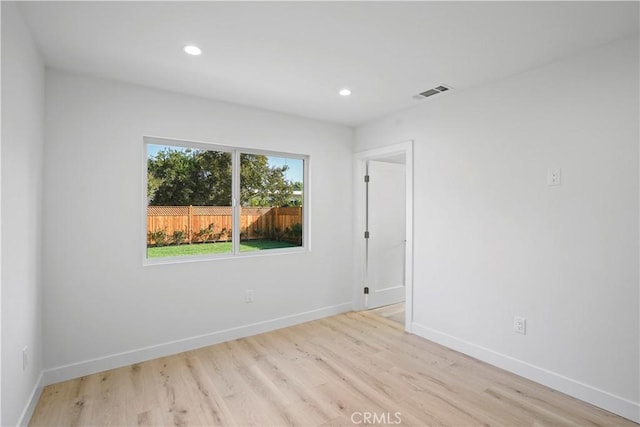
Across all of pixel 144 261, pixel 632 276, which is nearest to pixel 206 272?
pixel 144 261

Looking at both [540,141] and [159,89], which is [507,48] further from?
[159,89]

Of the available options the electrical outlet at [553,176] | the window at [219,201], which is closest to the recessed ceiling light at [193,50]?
the window at [219,201]

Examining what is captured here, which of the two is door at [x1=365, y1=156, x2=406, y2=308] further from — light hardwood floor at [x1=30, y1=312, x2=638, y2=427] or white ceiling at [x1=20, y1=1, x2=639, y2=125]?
white ceiling at [x1=20, y1=1, x2=639, y2=125]

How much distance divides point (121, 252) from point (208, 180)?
3.34ft

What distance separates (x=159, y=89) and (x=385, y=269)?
3.36 m

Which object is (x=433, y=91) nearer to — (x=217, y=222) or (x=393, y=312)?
(x=217, y=222)

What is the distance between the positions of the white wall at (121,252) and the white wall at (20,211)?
0.16 metres

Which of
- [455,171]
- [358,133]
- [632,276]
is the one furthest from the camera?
[358,133]

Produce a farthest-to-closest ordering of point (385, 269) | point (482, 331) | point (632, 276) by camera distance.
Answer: point (385, 269), point (482, 331), point (632, 276)

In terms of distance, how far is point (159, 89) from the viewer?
2932 mm

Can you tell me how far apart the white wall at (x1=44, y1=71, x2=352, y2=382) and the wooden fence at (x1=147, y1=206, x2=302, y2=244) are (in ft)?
0.78

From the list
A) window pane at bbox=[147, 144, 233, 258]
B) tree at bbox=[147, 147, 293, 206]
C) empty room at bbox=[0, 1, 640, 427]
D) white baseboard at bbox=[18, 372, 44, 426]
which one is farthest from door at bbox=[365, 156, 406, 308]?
white baseboard at bbox=[18, 372, 44, 426]

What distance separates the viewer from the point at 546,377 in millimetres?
2449

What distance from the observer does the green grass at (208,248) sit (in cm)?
307
